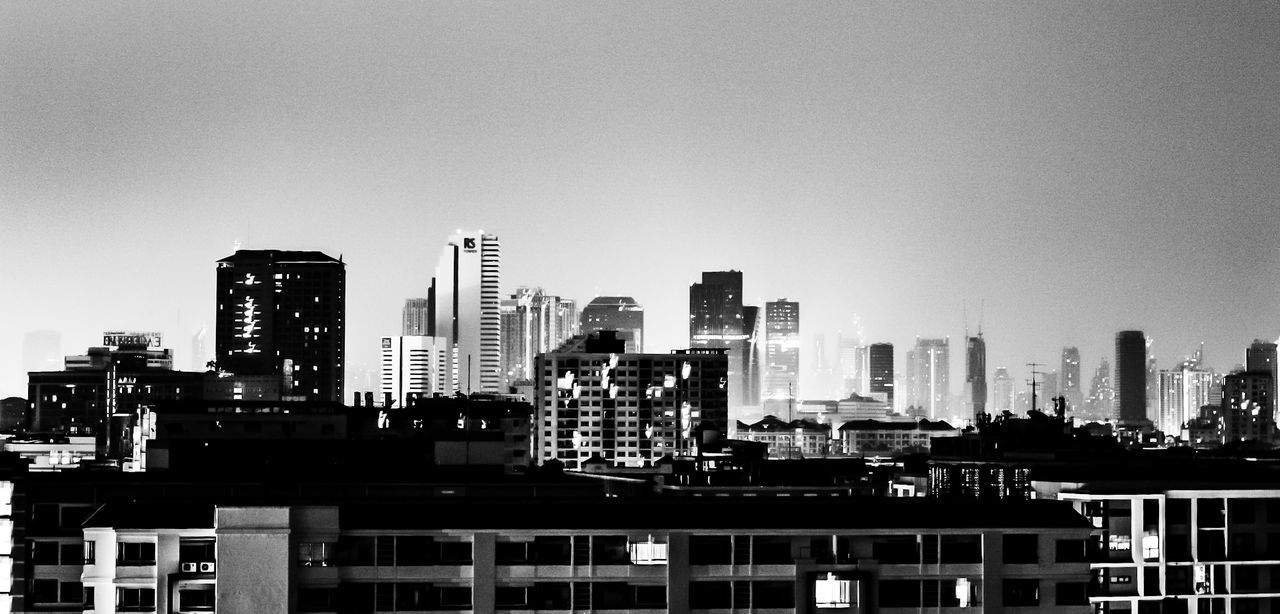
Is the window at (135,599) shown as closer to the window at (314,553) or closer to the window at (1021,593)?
the window at (314,553)

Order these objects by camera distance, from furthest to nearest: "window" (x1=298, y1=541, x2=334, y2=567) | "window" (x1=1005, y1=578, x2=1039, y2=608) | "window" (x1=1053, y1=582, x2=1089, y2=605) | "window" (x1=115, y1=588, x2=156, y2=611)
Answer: "window" (x1=115, y1=588, x2=156, y2=611) < "window" (x1=1053, y1=582, x2=1089, y2=605) < "window" (x1=1005, y1=578, x2=1039, y2=608) < "window" (x1=298, y1=541, x2=334, y2=567)

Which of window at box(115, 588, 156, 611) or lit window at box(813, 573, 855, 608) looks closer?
lit window at box(813, 573, 855, 608)

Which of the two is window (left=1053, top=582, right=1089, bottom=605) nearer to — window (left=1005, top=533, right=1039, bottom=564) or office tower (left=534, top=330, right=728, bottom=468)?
window (left=1005, top=533, right=1039, bottom=564)

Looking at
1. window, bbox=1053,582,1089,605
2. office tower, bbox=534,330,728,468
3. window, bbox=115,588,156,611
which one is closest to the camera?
window, bbox=1053,582,1089,605

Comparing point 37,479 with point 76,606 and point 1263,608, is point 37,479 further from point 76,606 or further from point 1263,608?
point 1263,608

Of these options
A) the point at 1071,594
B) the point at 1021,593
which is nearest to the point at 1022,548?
the point at 1021,593

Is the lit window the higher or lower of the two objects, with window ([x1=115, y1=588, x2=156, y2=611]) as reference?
higher

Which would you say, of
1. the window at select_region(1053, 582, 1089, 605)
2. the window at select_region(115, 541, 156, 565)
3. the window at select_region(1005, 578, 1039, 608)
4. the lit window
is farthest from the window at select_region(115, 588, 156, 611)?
the window at select_region(1053, 582, 1089, 605)

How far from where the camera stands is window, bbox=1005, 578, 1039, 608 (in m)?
37.8

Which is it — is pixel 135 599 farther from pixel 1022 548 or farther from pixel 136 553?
pixel 1022 548

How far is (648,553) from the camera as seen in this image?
37.2 metres

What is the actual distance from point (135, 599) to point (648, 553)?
8.87 m

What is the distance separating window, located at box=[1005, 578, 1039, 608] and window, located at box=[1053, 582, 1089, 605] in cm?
37

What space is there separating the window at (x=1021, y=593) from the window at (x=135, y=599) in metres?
14.1
